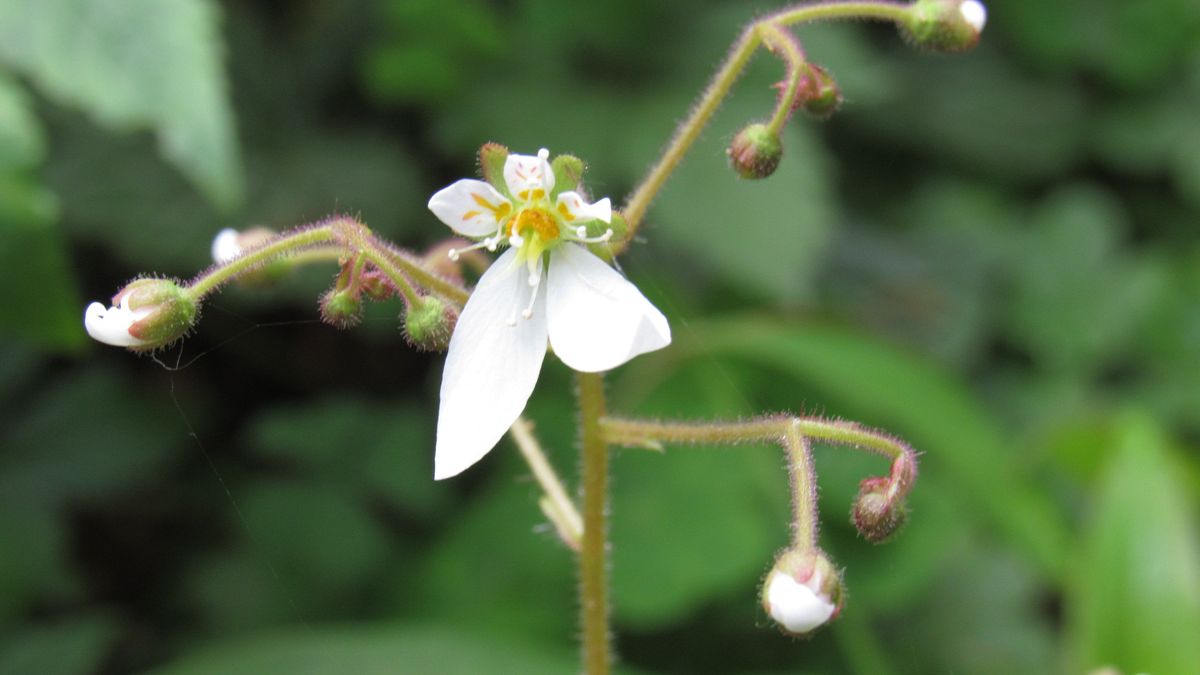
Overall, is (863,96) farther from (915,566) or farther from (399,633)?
(399,633)

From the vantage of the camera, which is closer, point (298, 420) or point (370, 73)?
point (298, 420)

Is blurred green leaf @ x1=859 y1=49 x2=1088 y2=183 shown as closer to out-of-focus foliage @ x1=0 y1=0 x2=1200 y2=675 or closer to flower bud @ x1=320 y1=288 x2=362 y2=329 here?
out-of-focus foliage @ x1=0 y1=0 x2=1200 y2=675

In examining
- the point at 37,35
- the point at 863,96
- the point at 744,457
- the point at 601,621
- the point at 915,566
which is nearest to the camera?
the point at 601,621

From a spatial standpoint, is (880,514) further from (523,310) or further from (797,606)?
(523,310)

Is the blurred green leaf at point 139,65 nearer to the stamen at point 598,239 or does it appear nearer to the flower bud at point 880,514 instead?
the stamen at point 598,239

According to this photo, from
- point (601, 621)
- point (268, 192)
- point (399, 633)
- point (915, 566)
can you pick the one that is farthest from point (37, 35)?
point (915, 566)

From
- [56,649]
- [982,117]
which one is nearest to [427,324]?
[56,649]
